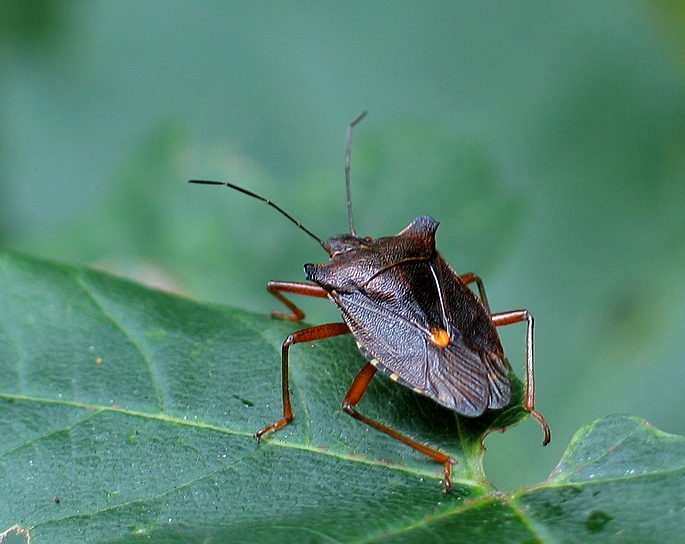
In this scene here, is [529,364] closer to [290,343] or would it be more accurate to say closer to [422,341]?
[422,341]

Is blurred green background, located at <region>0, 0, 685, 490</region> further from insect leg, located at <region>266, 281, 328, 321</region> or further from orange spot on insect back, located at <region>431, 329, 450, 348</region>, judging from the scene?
orange spot on insect back, located at <region>431, 329, 450, 348</region>

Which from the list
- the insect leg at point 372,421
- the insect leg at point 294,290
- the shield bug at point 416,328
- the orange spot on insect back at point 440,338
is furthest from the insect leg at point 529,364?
the insect leg at point 294,290

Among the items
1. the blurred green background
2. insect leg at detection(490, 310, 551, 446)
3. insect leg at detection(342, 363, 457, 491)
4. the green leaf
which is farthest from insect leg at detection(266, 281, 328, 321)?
insect leg at detection(490, 310, 551, 446)

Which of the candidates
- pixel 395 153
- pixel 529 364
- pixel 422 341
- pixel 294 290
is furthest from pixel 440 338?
pixel 395 153

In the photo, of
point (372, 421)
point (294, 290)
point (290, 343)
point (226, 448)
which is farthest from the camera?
point (294, 290)

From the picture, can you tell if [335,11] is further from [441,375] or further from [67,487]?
[67,487]

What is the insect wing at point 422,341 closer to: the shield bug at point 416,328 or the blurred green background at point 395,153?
the shield bug at point 416,328
